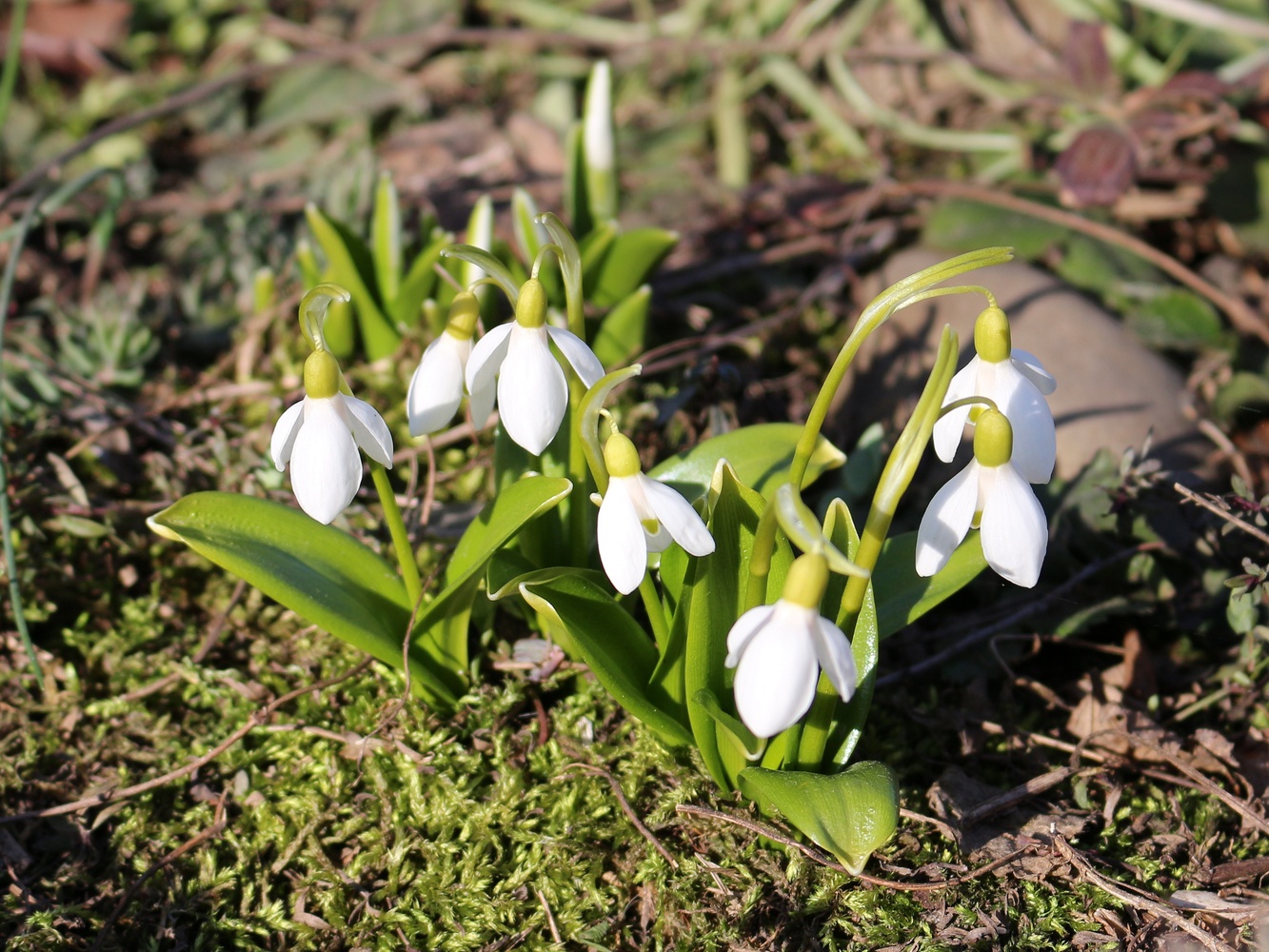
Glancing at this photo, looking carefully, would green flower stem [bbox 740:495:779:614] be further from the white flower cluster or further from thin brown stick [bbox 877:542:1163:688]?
thin brown stick [bbox 877:542:1163:688]

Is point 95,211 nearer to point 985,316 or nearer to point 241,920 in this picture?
point 241,920

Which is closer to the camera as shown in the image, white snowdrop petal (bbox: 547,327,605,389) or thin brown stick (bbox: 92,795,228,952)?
white snowdrop petal (bbox: 547,327,605,389)

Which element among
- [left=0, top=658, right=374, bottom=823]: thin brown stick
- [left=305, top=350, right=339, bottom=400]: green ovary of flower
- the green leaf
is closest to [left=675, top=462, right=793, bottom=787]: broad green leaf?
[left=305, top=350, right=339, bottom=400]: green ovary of flower

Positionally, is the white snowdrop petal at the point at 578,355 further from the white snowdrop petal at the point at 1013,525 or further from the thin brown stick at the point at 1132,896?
the thin brown stick at the point at 1132,896

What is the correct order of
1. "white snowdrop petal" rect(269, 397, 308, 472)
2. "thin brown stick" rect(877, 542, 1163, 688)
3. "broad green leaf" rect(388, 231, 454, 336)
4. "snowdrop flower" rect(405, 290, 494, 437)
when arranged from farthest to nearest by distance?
"broad green leaf" rect(388, 231, 454, 336)
"thin brown stick" rect(877, 542, 1163, 688)
"snowdrop flower" rect(405, 290, 494, 437)
"white snowdrop petal" rect(269, 397, 308, 472)

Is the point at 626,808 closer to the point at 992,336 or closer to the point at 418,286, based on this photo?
the point at 992,336

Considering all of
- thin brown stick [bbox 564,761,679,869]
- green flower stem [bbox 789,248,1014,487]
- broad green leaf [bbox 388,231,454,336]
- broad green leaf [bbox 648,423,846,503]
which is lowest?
thin brown stick [bbox 564,761,679,869]

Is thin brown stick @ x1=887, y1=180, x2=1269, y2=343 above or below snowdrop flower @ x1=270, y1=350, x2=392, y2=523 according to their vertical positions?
below

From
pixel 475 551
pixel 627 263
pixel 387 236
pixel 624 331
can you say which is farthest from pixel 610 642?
pixel 387 236
